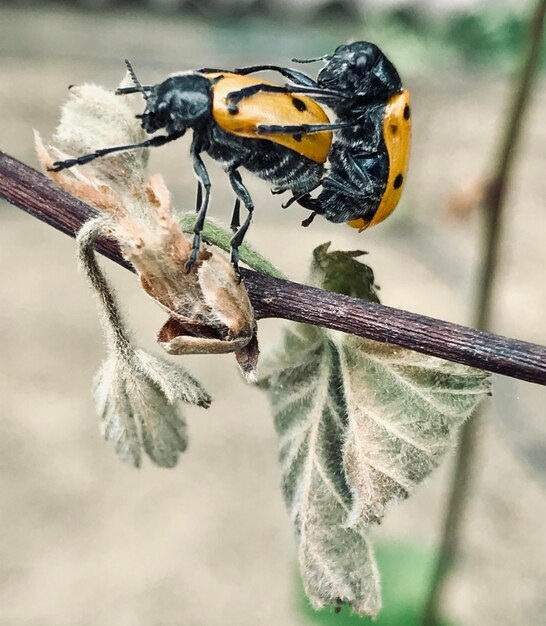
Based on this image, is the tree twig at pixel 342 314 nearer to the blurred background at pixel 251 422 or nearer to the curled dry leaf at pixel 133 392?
the curled dry leaf at pixel 133 392

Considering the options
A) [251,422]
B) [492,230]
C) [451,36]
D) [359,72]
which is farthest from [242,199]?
[451,36]

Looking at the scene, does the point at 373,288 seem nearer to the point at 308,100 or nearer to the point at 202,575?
the point at 308,100

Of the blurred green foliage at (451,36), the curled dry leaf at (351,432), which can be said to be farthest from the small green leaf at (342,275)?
the blurred green foliage at (451,36)

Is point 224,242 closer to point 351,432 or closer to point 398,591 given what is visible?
point 351,432

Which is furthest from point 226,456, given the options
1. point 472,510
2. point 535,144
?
point 535,144

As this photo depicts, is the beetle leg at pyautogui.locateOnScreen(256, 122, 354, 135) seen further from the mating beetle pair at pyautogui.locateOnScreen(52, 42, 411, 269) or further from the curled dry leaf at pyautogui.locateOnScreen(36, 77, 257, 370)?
the curled dry leaf at pyautogui.locateOnScreen(36, 77, 257, 370)

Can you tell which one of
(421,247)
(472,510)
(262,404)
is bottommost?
(472,510)
